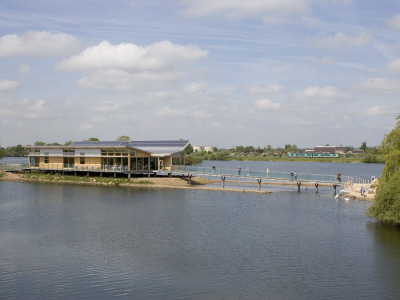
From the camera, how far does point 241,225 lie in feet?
108

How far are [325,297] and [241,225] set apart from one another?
14775 millimetres

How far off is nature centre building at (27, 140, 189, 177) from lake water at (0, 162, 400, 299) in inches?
780

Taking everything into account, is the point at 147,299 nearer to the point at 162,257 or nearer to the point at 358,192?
the point at 162,257

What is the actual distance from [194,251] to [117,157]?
40395mm

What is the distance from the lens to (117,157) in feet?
208

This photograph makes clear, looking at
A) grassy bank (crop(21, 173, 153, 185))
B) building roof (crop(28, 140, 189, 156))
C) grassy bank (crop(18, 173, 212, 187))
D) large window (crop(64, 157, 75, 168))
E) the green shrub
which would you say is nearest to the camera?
the green shrub

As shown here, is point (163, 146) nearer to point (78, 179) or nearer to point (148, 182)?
point (148, 182)

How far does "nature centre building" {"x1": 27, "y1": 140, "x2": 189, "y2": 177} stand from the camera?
206 feet

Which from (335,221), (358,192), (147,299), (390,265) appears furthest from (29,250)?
(358,192)

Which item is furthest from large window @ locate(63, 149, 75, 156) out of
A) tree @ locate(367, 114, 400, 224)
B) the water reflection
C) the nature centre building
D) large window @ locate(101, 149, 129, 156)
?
tree @ locate(367, 114, 400, 224)

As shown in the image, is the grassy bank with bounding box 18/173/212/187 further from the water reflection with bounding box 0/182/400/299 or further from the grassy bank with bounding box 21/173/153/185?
the water reflection with bounding box 0/182/400/299

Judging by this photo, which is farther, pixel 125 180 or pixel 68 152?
pixel 68 152

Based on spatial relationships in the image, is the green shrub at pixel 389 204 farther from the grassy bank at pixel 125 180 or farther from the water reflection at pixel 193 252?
the grassy bank at pixel 125 180

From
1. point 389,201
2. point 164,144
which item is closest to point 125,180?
point 164,144
